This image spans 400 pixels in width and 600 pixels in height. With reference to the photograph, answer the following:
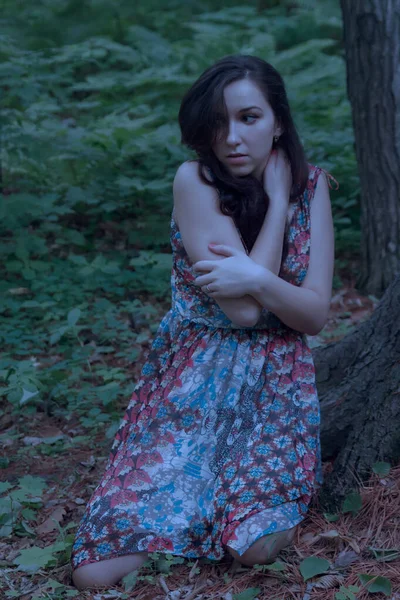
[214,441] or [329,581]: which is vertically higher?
[214,441]

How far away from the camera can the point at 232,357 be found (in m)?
2.45

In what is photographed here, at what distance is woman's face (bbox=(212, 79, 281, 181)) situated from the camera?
2.35 meters

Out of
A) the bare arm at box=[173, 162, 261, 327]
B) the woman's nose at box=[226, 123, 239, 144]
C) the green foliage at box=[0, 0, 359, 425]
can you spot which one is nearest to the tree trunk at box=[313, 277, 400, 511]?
the bare arm at box=[173, 162, 261, 327]

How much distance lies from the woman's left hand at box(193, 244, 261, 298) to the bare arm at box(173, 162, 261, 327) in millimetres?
48

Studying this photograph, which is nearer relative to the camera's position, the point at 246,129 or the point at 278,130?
the point at 246,129

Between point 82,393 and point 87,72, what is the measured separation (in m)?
6.15

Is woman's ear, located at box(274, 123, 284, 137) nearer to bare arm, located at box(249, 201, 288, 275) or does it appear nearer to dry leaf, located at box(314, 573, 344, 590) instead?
bare arm, located at box(249, 201, 288, 275)

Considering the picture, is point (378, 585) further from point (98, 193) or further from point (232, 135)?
point (98, 193)

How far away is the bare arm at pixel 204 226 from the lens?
230cm

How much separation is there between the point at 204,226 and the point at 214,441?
73 cm

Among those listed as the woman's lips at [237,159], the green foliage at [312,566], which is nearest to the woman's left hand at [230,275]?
the woman's lips at [237,159]

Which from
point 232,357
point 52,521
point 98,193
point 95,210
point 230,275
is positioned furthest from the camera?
point 98,193

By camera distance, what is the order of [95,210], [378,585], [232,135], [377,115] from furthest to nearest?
1. [95,210]
2. [377,115]
3. [232,135]
4. [378,585]

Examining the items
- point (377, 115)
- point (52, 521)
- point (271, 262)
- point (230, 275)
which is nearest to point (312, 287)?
point (271, 262)
